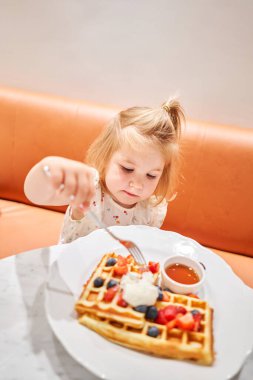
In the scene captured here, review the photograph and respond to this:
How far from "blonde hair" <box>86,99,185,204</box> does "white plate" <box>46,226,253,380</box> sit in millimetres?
327

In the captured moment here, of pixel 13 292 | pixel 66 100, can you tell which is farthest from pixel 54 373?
pixel 66 100

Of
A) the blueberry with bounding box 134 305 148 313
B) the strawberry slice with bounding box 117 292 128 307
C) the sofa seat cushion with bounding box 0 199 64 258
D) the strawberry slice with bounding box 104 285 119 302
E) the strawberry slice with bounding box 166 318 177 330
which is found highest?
the blueberry with bounding box 134 305 148 313

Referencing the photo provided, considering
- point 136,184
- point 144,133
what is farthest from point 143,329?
point 144,133

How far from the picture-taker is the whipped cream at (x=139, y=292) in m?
0.86

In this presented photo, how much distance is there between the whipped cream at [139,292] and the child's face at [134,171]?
0.45 metres

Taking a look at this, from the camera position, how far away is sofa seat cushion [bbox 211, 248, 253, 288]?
1818 mm

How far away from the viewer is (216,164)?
1.83 metres

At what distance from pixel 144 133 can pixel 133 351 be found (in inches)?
30.5

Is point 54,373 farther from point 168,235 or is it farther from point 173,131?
point 173,131

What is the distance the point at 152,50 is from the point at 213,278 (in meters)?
1.40

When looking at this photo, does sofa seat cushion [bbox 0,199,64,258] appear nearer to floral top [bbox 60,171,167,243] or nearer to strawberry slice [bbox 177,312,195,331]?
floral top [bbox 60,171,167,243]

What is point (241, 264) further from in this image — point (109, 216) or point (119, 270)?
point (119, 270)

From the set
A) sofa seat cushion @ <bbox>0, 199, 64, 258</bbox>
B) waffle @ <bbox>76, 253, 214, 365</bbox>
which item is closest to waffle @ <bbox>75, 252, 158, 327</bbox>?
waffle @ <bbox>76, 253, 214, 365</bbox>

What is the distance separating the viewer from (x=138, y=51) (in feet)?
6.42
